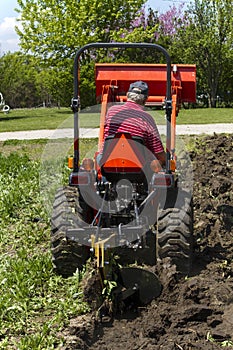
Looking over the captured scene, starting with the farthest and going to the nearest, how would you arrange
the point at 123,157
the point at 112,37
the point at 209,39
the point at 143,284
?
the point at 209,39 < the point at 112,37 < the point at 123,157 < the point at 143,284

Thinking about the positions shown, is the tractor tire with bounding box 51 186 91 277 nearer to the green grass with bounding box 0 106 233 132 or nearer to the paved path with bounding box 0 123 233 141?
the green grass with bounding box 0 106 233 132

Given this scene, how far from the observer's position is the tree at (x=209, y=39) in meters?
34.6

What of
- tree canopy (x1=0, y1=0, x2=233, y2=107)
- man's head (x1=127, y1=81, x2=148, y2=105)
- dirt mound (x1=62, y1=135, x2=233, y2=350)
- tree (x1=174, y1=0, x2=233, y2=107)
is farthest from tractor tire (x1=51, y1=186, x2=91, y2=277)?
tree (x1=174, y1=0, x2=233, y2=107)

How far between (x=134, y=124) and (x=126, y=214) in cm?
85

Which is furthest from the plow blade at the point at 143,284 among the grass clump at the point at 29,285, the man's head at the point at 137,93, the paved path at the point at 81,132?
the paved path at the point at 81,132

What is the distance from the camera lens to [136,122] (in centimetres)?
551

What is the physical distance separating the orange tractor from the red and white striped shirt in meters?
0.12

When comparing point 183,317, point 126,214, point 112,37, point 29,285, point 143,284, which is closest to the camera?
point 183,317

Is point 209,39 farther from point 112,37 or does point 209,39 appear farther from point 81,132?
point 81,132

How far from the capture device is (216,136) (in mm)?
12531

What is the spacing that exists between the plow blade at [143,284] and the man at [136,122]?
1.03m

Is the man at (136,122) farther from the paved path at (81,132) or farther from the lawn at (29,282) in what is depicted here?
the paved path at (81,132)

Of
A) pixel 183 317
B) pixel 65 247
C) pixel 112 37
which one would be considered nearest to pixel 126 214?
pixel 65 247

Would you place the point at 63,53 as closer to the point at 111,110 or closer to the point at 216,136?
the point at 216,136
